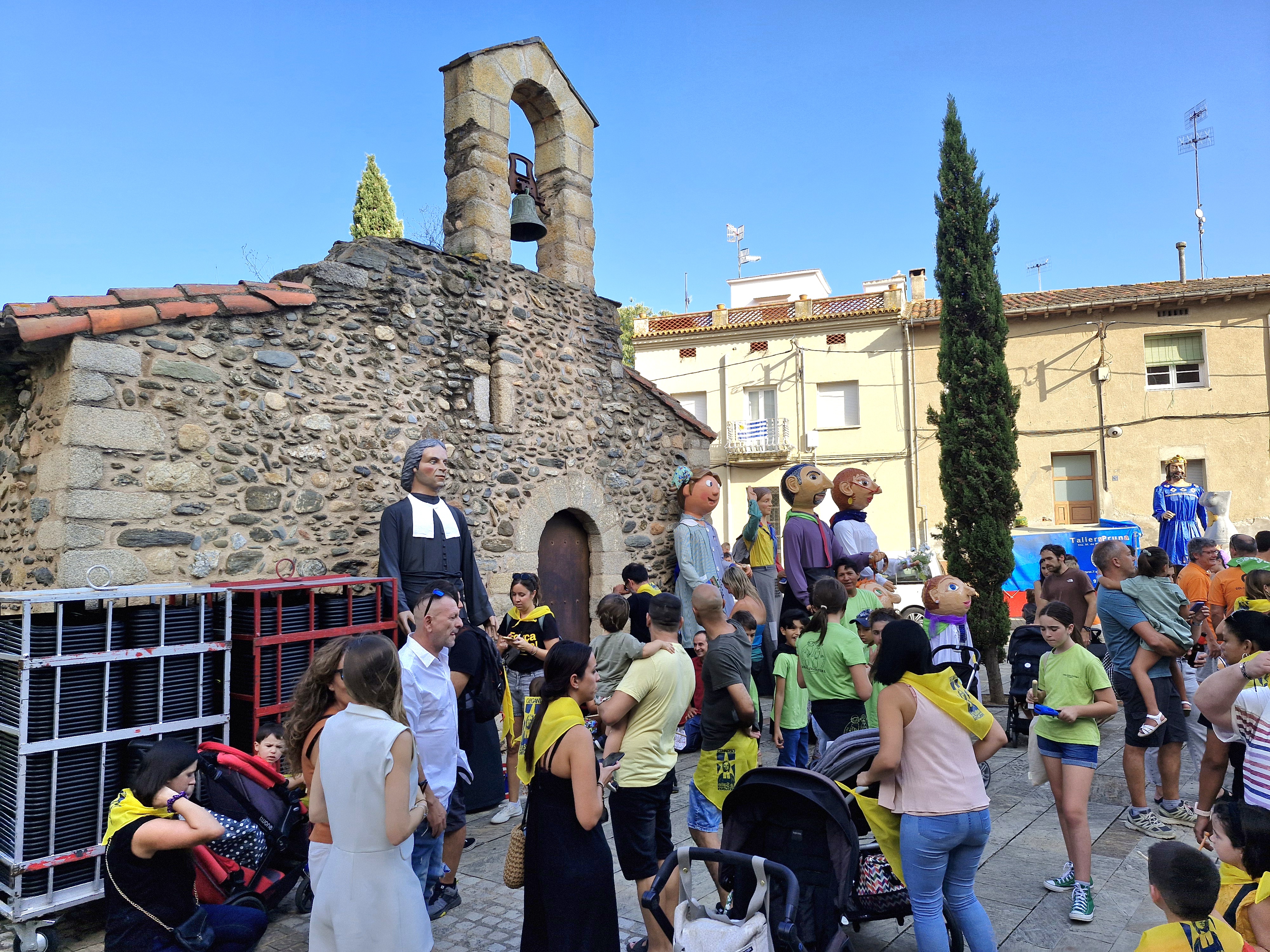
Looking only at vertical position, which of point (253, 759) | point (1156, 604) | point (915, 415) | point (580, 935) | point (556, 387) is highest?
point (915, 415)

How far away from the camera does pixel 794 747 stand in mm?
5121

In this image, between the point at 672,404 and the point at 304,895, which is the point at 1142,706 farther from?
the point at 672,404

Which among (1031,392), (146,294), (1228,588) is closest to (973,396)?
(1228,588)

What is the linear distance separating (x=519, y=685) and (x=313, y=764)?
2.70 metres

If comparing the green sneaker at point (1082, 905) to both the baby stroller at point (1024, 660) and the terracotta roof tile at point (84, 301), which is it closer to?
the baby stroller at point (1024, 660)

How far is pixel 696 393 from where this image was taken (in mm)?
24281

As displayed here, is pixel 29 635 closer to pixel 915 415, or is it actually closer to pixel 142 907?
pixel 142 907

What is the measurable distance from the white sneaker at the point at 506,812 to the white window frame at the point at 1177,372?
20.2 metres

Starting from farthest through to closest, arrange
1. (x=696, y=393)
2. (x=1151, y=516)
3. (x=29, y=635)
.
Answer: (x=696, y=393) < (x=1151, y=516) < (x=29, y=635)

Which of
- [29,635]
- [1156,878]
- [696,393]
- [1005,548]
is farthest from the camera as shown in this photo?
[696,393]

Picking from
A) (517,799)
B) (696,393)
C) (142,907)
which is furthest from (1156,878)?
(696,393)

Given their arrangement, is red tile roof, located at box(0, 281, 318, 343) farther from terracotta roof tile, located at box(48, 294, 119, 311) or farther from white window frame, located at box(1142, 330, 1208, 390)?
white window frame, located at box(1142, 330, 1208, 390)

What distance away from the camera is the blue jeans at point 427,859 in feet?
11.7

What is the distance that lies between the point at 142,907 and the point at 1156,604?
552 centimetres
